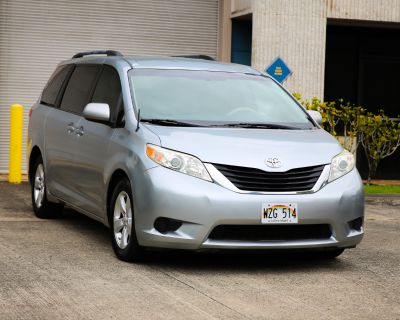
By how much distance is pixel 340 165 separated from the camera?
7852 millimetres

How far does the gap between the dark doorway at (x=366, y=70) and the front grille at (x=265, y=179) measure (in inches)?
458

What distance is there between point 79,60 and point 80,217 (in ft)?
6.04

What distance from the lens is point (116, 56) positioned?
9266 millimetres

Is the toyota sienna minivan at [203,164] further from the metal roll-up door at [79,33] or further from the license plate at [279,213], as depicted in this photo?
the metal roll-up door at [79,33]

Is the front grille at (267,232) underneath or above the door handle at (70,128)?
underneath

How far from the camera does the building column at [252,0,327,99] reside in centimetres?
1748

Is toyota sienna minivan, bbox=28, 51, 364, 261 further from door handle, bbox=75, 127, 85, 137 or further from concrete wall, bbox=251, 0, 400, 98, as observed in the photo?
concrete wall, bbox=251, 0, 400, 98

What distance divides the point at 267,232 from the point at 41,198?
3.77 meters

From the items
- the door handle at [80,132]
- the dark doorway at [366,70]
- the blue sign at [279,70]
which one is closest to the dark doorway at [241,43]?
the dark doorway at [366,70]

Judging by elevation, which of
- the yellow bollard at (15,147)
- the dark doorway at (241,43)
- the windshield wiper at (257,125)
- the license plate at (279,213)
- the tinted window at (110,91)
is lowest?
the yellow bollard at (15,147)

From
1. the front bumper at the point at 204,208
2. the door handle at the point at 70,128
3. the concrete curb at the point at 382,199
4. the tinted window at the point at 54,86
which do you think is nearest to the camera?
the front bumper at the point at 204,208

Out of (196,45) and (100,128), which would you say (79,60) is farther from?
(196,45)

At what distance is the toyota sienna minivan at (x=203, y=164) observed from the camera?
7.32m

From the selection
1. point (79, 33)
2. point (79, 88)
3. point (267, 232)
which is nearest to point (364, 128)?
point (79, 33)
